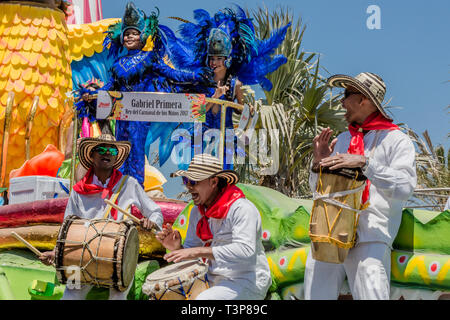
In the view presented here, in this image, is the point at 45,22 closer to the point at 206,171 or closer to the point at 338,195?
the point at 206,171

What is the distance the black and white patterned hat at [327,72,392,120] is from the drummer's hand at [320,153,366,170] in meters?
0.41

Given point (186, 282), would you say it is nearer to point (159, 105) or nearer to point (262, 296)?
point (262, 296)

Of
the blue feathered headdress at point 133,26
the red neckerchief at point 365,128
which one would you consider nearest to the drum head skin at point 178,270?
the red neckerchief at point 365,128

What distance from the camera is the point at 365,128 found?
3986mm

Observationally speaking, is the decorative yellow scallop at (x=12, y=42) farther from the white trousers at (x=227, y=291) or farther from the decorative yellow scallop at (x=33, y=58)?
the white trousers at (x=227, y=291)

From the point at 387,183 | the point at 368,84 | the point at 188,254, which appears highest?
the point at 368,84

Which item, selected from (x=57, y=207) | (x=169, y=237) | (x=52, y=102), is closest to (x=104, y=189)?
(x=169, y=237)

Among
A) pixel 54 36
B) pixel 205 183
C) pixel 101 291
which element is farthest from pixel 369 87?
pixel 54 36

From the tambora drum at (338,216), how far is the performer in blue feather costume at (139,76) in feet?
11.3

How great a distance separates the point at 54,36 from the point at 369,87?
797 centimetres

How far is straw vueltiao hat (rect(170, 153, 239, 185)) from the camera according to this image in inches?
→ 166

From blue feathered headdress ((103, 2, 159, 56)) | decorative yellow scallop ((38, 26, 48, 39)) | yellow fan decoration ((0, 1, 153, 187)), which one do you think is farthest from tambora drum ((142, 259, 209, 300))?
decorative yellow scallop ((38, 26, 48, 39))

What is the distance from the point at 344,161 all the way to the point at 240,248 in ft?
2.74

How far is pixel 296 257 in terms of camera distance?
471 cm
